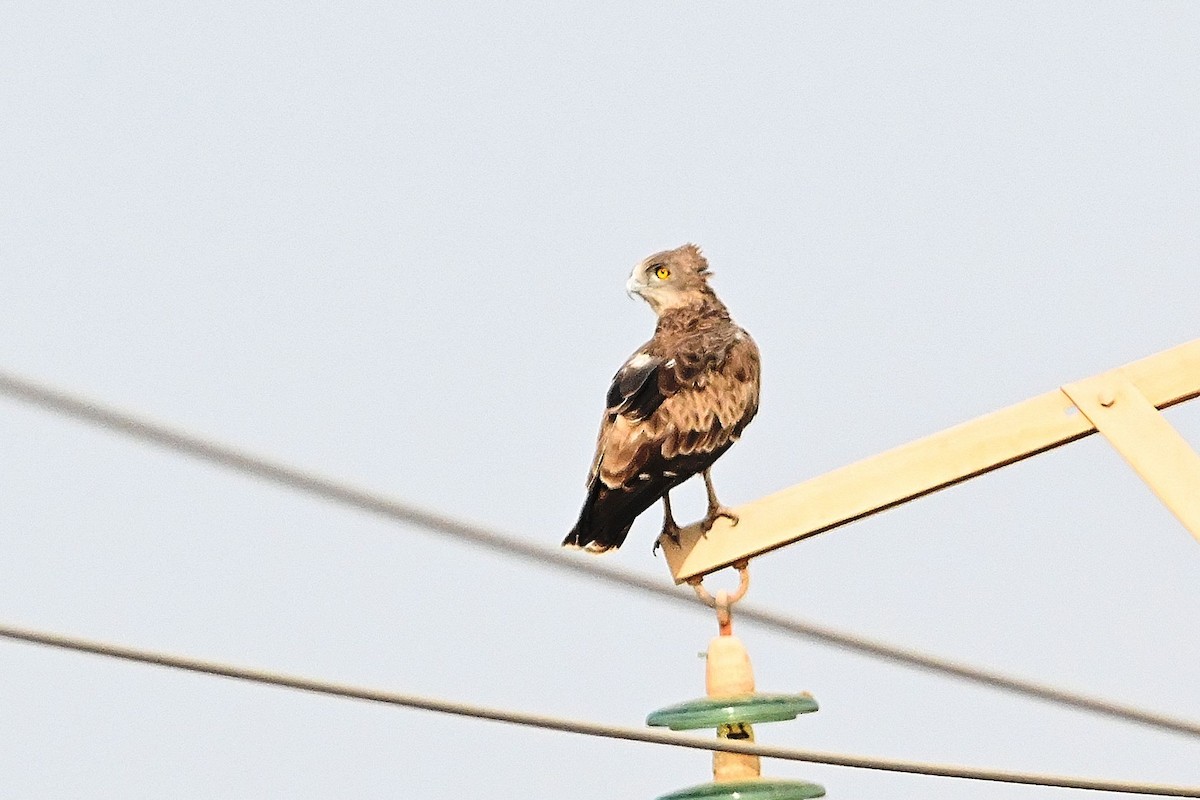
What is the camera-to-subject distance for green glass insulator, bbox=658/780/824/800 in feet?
18.5

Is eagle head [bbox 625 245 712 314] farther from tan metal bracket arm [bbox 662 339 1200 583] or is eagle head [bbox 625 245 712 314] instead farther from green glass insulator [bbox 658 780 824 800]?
green glass insulator [bbox 658 780 824 800]

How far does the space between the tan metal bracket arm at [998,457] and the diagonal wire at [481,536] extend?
1.01 ft

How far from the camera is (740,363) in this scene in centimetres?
1027

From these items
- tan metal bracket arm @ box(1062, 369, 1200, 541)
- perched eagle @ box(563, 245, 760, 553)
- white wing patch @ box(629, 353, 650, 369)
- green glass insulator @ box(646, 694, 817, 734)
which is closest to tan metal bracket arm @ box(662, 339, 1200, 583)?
tan metal bracket arm @ box(1062, 369, 1200, 541)

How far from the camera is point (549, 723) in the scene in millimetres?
4570

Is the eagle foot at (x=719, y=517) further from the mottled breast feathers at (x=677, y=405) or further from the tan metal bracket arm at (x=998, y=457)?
the mottled breast feathers at (x=677, y=405)

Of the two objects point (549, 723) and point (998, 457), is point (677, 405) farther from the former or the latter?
point (549, 723)

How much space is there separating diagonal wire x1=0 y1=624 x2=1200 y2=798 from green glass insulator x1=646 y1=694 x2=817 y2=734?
1.89 feet

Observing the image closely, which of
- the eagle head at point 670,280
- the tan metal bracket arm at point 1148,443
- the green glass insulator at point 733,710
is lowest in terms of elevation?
the green glass insulator at point 733,710

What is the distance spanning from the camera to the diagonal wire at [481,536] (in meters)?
3.69

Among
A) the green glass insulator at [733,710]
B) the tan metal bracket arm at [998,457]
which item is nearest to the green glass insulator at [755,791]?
the green glass insulator at [733,710]

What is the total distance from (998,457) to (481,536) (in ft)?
5.57

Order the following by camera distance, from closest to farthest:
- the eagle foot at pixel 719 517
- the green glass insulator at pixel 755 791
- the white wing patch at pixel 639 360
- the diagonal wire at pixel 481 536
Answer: the diagonal wire at pixel 481 536
the green glass insulator at pixel 755 791
the eagle foot at pixel 719 517
the white wing patch at pixel 639 360

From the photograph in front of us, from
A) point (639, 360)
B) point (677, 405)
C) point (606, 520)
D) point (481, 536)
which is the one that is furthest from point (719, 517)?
point (639, 360)
